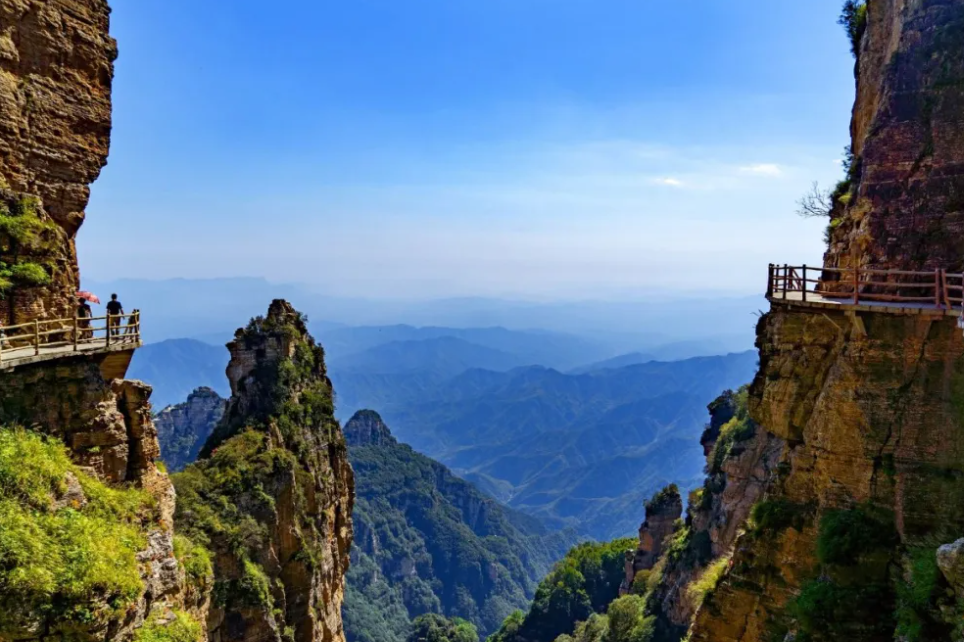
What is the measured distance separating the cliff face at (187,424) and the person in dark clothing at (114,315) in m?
85.4

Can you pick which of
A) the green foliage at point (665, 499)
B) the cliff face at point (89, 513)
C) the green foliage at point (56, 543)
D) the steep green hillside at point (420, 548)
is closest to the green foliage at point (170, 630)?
the cliff face at point (89, 513)

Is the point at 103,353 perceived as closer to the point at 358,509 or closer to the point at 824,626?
the point at 824,626

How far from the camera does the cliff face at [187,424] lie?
9825 cm

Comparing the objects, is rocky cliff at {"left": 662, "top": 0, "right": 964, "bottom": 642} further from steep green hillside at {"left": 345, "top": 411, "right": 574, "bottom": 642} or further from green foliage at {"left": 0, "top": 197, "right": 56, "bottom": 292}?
steep green hillside at {"left": 345, "top": 411, "right": 574, "bottom": 642}

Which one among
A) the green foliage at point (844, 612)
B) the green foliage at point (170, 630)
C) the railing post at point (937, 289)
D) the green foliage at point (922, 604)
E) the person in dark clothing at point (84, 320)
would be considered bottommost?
the green foliage at point (170, 630)

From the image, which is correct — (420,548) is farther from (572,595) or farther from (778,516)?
(778,516)

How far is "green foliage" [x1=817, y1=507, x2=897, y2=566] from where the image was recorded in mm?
15430

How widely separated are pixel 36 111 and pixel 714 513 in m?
43.2

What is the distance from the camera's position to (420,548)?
142 meters

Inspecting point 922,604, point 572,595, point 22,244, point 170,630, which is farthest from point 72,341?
point 572,595

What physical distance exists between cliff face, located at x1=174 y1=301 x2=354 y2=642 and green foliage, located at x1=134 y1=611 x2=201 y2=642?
8.62 m

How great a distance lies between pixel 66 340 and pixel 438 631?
7788cm

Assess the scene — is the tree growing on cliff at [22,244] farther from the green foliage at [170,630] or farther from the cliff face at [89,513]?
the green foliage at [170,630]

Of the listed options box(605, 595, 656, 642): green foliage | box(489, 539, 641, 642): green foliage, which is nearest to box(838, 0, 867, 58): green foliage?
box(605, 595, 656, 642): green foliage
